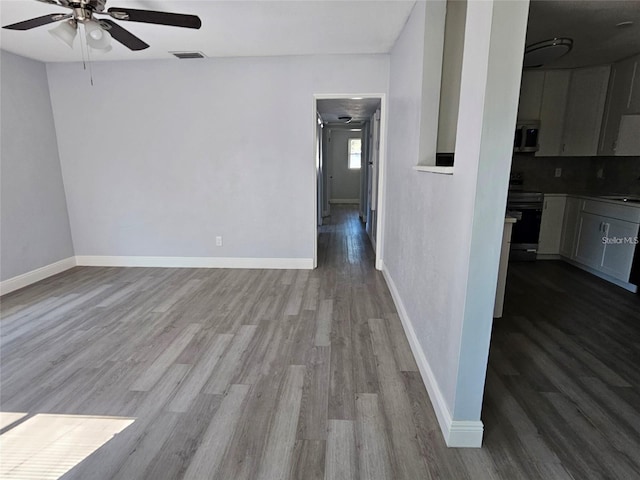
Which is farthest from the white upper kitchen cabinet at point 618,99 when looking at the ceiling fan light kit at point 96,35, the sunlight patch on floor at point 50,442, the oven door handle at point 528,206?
the sunlight patch on floor at point 50,442

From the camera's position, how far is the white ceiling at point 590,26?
8.64ft

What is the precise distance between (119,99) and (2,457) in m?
3.76

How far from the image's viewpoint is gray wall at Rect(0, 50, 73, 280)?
3555 mm

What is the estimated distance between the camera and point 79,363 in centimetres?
231

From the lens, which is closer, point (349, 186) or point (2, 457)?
point (2, 457)

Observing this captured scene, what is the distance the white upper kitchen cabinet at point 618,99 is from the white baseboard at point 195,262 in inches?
155

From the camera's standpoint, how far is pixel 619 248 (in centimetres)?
362

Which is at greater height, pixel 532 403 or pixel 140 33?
pixel 140 33

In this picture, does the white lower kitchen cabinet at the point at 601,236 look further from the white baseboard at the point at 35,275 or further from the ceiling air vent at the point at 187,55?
the white baseboard at the point at 35,275

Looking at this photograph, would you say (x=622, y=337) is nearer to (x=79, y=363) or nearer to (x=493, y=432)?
(x=493, y=432)

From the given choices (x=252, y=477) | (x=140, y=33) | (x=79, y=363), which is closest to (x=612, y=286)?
(x=252, y=477)

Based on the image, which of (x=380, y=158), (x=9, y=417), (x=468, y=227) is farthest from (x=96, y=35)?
(x=380, y=158)

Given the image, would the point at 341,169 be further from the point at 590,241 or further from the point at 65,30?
the point at 65,30

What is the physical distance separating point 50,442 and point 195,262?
286 cm
